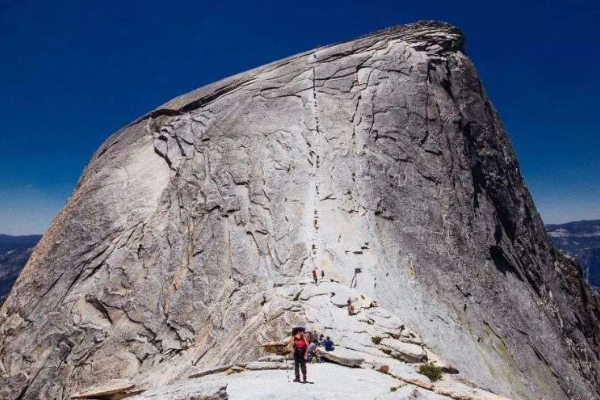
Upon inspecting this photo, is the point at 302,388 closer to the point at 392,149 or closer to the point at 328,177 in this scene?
the point at 328,177

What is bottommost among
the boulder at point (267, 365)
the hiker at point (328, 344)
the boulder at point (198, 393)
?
the boulder at point (198, 393)

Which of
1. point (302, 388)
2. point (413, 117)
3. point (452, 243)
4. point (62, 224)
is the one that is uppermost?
point (413, 117)

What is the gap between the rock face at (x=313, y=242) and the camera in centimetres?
2333

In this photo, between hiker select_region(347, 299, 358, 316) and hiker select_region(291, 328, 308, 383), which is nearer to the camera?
hiker select_region(291, 328, 308, 383)

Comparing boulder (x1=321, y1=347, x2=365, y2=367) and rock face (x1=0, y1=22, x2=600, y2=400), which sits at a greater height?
rock face (x1=0, y1=22, x2=600, y2=400)

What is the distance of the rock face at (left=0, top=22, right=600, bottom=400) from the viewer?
23328 millimetres

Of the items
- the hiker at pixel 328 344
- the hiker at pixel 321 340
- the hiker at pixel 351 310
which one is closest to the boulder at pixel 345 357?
the hiker at pixel 328 344

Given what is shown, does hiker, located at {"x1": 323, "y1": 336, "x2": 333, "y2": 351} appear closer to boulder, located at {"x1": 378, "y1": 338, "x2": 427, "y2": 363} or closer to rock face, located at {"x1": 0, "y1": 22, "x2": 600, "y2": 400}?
rock face, located at {"x1": 0, "y1": 22, "x2": 600, "y2": 400}

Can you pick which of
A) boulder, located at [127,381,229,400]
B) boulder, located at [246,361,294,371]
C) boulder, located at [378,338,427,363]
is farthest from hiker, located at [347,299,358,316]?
boulder, located at [127,381,229,400]

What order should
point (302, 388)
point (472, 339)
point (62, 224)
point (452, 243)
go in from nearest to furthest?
1. point (302, 388)
2. point (472, 339)
3. point (452, 243)
4. point (62, 224)

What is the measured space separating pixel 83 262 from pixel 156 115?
566 inches

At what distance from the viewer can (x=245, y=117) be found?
34.8 metres

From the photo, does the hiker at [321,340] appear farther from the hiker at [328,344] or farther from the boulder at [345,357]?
the boulder at [345,357]

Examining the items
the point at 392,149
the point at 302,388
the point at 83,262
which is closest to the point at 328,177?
the point at 392,149
